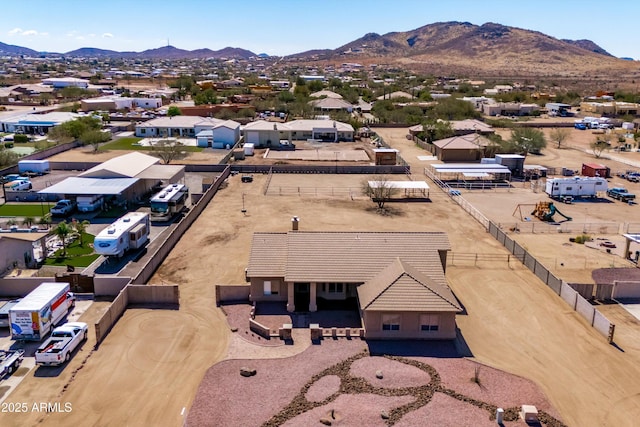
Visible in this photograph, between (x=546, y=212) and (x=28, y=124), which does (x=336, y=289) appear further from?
(x=28, y=124)

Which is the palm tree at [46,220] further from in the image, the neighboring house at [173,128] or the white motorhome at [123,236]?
the neighboring house at [173,128]

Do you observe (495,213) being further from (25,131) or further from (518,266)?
(25,131)

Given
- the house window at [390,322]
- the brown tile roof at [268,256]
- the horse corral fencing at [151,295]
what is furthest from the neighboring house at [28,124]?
the house window at [390,322]

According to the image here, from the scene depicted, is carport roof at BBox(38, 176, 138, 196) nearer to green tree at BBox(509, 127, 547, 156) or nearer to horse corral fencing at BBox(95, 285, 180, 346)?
horse corral fencing at BBox(95, 285, 180, 346)

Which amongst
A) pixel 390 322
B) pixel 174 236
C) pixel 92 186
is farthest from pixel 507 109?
pixel 390 322

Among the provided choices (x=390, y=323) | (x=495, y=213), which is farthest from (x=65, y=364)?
(x=495, y=213)

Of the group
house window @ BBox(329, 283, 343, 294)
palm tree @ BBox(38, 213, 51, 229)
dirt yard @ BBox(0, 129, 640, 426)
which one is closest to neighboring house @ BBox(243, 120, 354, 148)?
palm tree @ BBox(38, 213, 51, 229)
